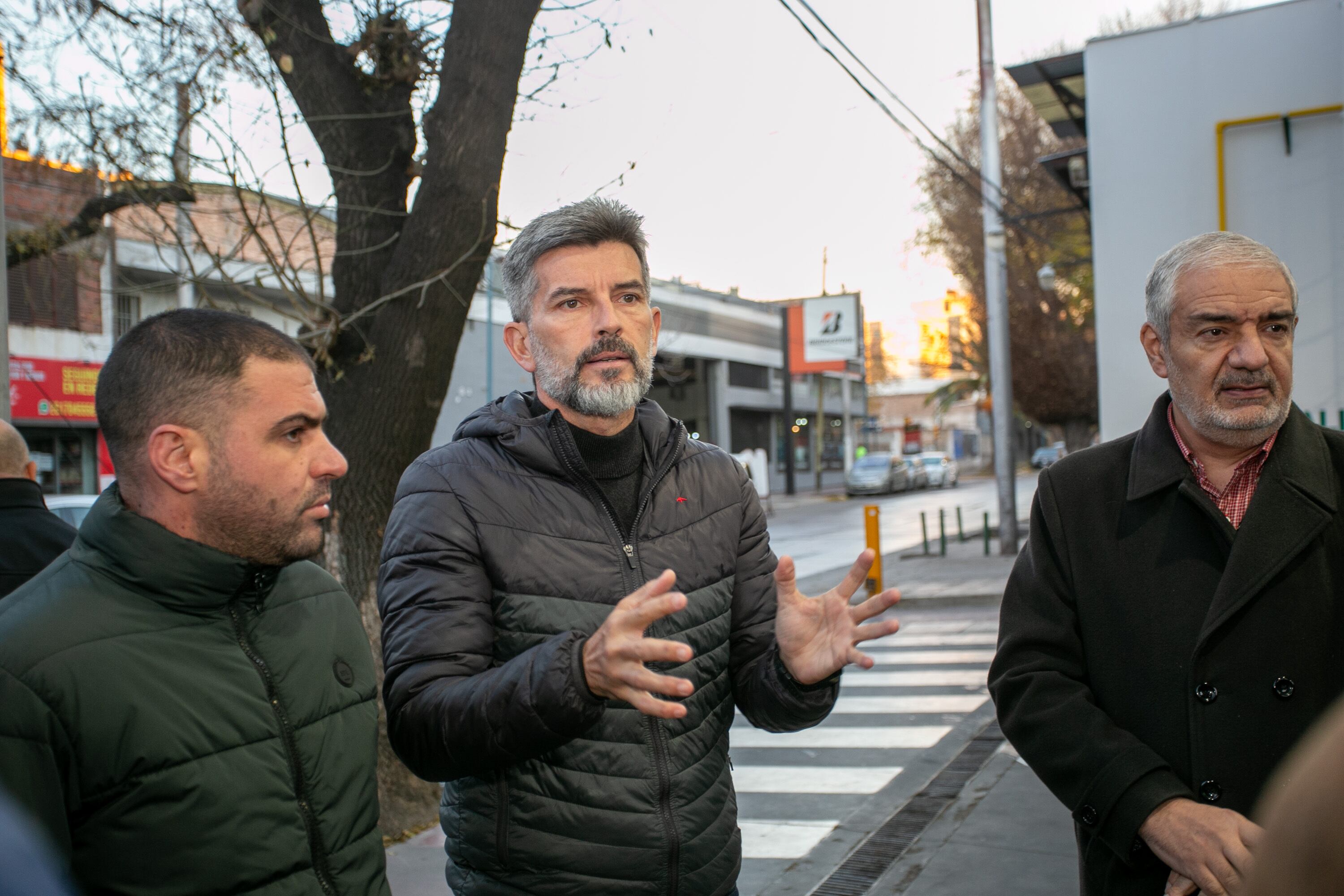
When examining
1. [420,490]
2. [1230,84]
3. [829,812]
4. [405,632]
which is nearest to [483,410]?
[420,490]

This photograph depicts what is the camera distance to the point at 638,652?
1.73 meters

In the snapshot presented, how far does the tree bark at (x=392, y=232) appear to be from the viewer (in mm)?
5242

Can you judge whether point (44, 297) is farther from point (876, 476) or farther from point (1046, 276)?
point (876, 476)

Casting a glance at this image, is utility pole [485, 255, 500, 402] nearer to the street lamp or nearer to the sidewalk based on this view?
Answer: the street lamp

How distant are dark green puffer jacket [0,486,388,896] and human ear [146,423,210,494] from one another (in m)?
0.10

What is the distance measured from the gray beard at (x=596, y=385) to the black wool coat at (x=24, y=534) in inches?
75.8

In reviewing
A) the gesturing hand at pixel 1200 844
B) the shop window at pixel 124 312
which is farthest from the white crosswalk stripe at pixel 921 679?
the shop window at pixel 124 312

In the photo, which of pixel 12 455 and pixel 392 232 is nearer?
pixel 12 455

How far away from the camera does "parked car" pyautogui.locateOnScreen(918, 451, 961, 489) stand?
4838cm

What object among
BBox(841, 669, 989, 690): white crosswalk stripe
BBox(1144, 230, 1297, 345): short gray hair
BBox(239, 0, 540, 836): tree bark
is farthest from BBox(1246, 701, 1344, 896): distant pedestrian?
BBox(841, 669, 989, 690): white crosswalk stripe

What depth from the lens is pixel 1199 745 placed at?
88.7 inches

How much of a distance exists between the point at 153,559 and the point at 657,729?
980 millimetres

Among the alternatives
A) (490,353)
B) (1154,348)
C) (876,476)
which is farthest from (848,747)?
(876,476)

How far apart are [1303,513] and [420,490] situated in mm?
1841
